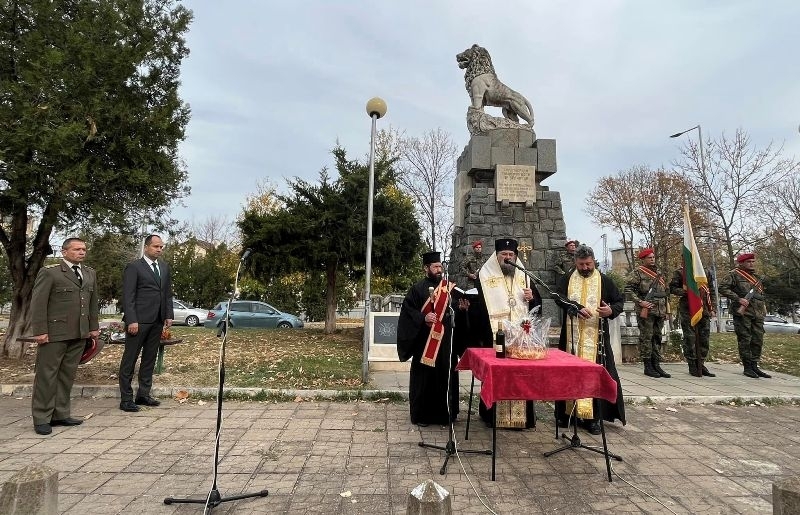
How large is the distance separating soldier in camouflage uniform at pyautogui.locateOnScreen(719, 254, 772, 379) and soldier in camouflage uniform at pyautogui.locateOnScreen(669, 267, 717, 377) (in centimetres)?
44

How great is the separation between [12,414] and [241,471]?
11.8 feet

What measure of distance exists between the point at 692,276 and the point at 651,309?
0.93m

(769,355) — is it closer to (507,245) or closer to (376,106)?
(507,245)

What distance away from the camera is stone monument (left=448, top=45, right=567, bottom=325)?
1057 centimetres

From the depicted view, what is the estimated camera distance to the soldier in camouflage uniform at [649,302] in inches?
316

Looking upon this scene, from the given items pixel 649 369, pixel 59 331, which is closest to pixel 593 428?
pixel 649 369

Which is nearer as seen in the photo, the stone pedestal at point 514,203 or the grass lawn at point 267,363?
the grass lawn at point 267,363

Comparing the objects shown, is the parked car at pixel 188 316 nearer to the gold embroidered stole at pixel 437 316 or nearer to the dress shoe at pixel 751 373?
the gold embroidered stole at pixel 437 316

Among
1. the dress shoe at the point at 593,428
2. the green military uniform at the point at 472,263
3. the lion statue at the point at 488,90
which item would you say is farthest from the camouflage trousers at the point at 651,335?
the lion statue at the point at 488,90

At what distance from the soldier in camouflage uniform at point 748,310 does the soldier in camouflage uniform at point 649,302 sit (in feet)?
4.38

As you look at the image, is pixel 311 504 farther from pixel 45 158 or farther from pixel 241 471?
pixel 45 158

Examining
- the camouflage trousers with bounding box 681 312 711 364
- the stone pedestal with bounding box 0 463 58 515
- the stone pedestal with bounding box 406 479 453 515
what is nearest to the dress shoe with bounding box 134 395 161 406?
the stone pedestal with bounding box 0 463 58 515

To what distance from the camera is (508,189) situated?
10.8 meters

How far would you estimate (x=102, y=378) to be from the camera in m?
6.91
